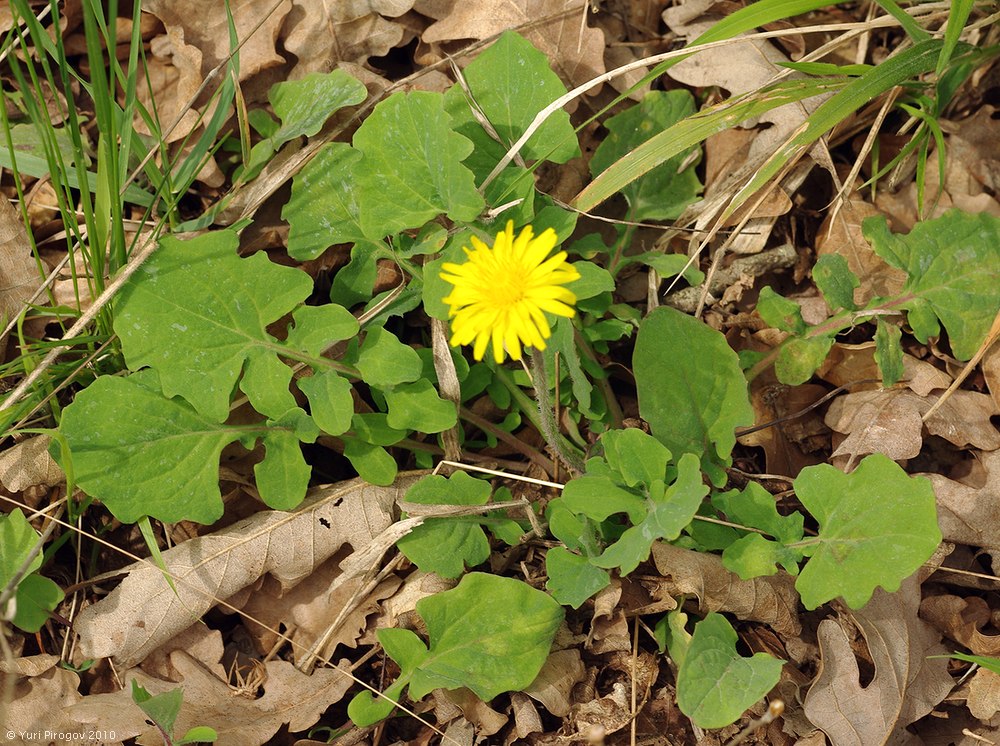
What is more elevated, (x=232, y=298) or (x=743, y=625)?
(x=232, y=298)

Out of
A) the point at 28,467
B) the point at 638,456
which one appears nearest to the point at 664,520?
the point at 638,456

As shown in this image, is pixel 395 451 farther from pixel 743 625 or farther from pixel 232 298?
pixel 743 625

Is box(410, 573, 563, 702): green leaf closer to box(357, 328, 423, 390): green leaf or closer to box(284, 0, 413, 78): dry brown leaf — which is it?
box(357, 328, 423, 390): green leaf

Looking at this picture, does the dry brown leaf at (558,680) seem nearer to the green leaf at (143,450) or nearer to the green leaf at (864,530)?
the green leaf at (864,530)

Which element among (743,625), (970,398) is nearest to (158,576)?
(743,625)

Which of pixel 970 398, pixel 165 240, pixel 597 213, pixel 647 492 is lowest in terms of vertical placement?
pixel 970 398

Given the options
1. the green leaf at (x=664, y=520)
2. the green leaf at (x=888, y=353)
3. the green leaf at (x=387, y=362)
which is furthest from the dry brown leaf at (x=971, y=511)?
the green leaf at (x=387, y=362)

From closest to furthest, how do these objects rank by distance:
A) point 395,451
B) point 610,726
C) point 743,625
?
point 610,726
point 743,625
point 395,451

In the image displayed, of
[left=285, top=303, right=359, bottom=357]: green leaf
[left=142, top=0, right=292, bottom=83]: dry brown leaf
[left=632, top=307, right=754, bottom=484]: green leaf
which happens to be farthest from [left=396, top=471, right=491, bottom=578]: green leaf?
[left=142, top=0, right=292, bottom=83]: dry brown leaf
